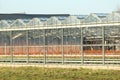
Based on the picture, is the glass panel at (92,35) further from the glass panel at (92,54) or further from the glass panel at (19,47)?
the glass panel at (19,47)

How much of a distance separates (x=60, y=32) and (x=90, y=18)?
404 centimetres

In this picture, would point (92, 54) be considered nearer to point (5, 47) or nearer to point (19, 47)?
point (19, 47)

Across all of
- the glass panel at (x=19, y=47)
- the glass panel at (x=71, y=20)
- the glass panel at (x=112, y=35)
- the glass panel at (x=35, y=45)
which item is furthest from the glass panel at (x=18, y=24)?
the glass panel at (x=112, y=35)

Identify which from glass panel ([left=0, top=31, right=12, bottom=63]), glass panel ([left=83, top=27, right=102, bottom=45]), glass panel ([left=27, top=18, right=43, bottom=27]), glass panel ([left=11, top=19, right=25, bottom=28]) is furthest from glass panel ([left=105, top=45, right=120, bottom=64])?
glass panel ([left=0, top=31, right=12, bottom=63])

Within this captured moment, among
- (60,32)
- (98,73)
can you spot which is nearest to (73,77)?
(98,73)

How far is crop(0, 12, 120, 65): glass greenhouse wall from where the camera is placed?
132ft

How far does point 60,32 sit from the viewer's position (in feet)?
147

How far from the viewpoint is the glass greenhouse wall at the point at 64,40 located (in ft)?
132

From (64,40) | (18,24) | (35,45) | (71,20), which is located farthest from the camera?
(18,24)

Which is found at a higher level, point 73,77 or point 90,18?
point 90,18

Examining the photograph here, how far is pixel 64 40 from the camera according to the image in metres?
44.9

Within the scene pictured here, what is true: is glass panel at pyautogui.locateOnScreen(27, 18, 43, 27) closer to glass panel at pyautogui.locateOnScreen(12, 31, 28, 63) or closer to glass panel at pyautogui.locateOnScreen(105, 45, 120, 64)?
glass panel at pyautogui.locateOnScreen(12, 31, 28, 63)

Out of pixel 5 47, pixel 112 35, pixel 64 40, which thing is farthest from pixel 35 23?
pixel 112 35

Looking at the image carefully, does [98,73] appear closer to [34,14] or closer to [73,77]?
[73,77]
